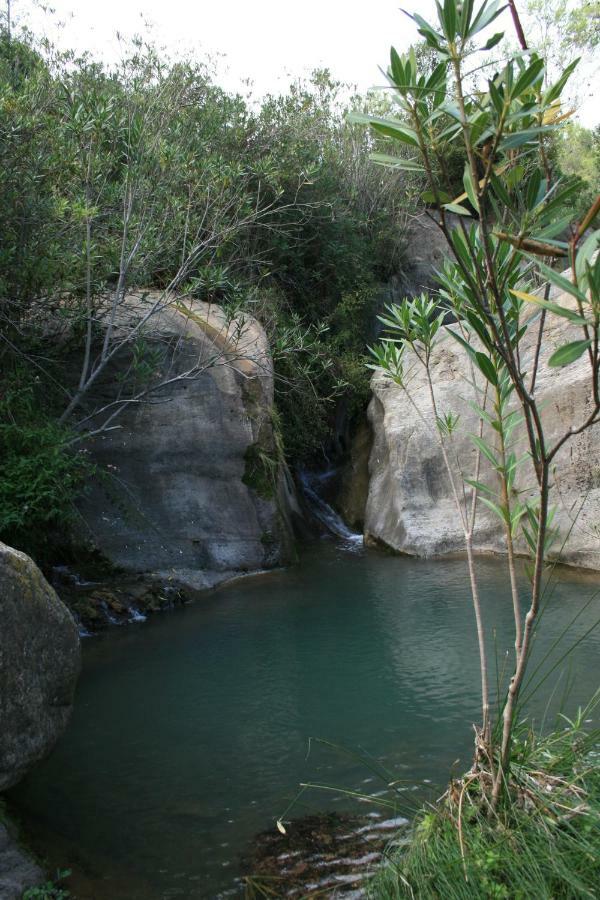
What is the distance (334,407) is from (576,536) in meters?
6.58

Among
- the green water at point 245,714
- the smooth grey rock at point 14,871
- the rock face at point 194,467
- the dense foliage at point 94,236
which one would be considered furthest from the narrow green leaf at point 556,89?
the rock face at point 194,467

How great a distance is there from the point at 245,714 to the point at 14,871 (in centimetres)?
263

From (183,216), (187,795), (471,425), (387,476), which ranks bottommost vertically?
(187,795)

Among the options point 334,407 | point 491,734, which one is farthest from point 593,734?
point 334,407

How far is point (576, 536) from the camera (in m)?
10.1

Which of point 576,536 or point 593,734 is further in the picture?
point 576,536

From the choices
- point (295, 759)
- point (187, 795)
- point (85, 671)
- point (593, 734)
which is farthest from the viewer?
point (85, 671)

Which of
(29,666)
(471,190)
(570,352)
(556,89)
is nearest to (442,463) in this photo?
(29,666)

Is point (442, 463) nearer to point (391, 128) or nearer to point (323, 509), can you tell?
point (323, 509)

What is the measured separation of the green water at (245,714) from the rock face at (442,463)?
126cm

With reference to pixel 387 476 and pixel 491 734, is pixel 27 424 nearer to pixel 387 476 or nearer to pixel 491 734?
pixel 387 476

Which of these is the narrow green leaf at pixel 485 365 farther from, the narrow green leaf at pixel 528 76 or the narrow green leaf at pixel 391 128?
the narrow green leaf at pixel 528 76

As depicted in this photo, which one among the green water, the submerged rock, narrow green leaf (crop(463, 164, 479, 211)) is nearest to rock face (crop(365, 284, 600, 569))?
the green water

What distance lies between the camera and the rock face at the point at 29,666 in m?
3.82
